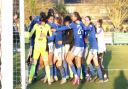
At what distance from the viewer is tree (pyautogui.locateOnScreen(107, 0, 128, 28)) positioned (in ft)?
172

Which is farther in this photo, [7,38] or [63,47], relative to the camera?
[63,47]

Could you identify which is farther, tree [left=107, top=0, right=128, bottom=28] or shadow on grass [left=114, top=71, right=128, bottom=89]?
tree [left=107, top=0, right=128, bottom=28]

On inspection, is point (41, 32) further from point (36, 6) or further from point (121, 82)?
point (36, 6)

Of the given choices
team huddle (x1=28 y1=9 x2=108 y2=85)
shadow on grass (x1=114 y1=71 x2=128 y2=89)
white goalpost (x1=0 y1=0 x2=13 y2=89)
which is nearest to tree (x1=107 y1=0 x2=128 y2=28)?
shadow on grass (x1=114 y1=71 x2=128 y2=89)

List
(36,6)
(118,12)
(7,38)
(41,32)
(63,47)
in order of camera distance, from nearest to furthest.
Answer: (7,38) < (41,32) < (63,47) < (118,12) < (36,6)

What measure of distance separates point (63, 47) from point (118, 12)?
4166cm

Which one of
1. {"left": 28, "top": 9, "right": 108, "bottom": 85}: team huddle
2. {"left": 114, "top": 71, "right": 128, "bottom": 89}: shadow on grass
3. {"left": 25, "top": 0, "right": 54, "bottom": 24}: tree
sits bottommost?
{"left": 114, "top": 71, "right": 128, "bottom": 89}: shadow on grass

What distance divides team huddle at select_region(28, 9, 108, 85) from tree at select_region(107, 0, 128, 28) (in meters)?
39.9

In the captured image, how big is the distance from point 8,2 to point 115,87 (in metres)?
6.95

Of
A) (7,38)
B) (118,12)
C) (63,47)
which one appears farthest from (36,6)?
(7,38)

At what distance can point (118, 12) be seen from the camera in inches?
2093

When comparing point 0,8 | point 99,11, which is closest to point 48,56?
point 0,8

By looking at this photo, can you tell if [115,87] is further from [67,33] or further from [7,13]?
[7,13]

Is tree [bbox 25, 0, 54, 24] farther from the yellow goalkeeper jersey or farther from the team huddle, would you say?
the yellow goalkeeper jersey
